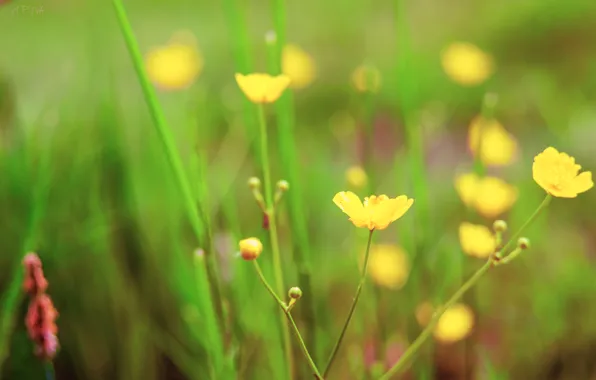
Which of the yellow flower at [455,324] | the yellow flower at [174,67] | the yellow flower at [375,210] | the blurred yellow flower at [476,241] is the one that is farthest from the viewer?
the yellow flower at [174,67]

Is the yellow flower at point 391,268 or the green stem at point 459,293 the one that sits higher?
the green stem at point 459,293

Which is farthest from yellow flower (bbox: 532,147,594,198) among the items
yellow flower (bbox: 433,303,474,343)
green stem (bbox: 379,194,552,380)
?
yellow flower (bbox: 433,303,474,343)

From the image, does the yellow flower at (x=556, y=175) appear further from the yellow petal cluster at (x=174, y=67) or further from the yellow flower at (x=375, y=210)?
the yellow petal cluster at (x=174, y=67)

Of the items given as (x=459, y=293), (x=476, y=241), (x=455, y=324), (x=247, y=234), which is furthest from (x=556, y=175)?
(x=247, y=234)

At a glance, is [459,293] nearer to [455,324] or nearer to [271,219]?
[271,219]

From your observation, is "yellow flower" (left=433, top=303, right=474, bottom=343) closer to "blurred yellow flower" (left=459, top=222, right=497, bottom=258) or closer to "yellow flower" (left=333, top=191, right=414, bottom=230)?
"blurred yellow flower" (left=459, top=222, right=497, bottom=258)

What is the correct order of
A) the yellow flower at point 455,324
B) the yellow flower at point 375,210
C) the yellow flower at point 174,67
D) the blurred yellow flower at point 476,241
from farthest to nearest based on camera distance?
the yellow flower at point 174,67, the yellow flower at point 455,324, the blurred yellow flower at point 476,241, the yellow flower at point 375,210

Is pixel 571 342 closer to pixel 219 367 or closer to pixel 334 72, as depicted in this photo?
pixel 219 367

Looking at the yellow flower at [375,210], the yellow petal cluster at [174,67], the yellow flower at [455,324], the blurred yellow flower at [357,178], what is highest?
Result: the yellow flower at [375,210]

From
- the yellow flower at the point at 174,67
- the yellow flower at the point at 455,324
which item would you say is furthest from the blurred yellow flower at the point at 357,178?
the yellow flower at the point at 174,67
